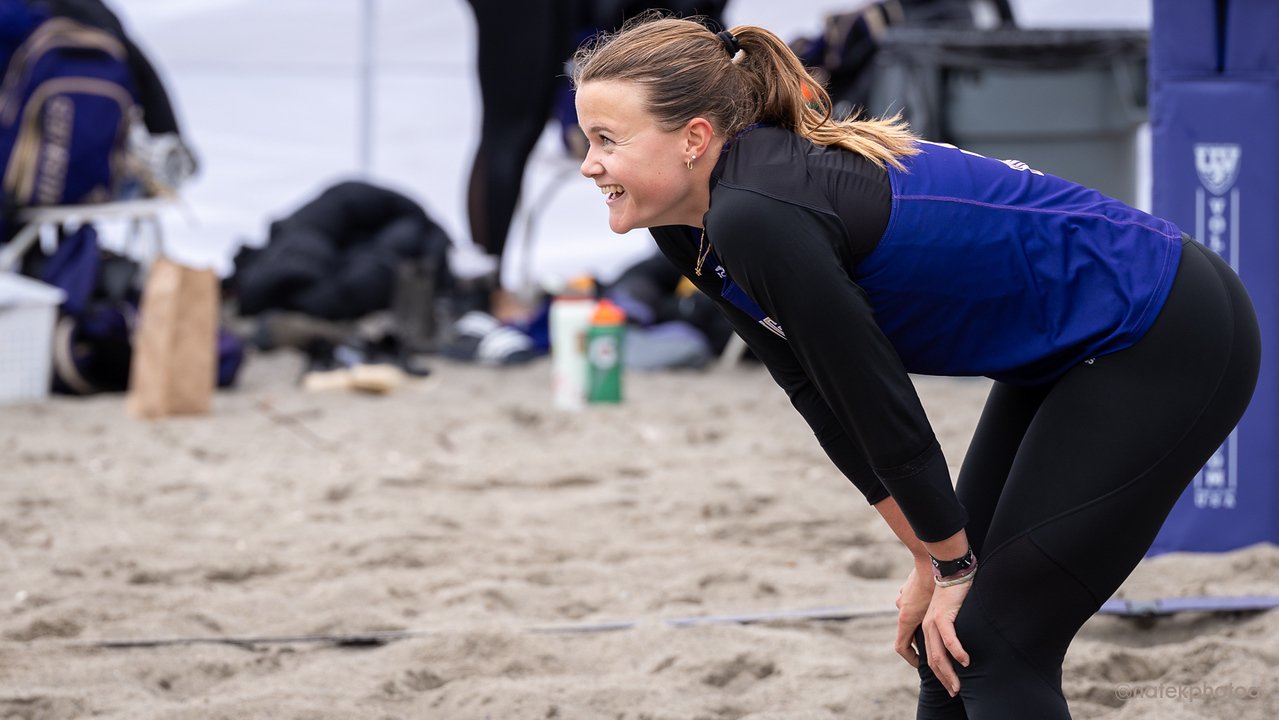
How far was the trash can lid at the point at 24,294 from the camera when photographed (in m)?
4.94

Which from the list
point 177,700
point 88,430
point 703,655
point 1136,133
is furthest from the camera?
point 1136,133

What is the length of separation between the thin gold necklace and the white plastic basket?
4249 millimetres

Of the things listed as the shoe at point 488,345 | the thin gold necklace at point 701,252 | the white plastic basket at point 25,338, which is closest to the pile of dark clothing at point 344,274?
the shoe at point 488,345

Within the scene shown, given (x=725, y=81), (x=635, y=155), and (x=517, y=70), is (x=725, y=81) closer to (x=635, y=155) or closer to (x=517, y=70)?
(x=635, y=155)

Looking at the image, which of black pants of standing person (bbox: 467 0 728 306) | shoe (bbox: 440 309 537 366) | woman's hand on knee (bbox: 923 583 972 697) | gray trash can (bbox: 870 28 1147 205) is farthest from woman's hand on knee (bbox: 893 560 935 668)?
shoe (bbox: 440 309 537 366)

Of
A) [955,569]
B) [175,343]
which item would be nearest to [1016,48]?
[175,343]

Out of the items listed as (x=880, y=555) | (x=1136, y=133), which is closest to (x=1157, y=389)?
(x=880, y=555)

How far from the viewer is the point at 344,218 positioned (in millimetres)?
7559

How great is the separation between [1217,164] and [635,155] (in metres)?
1.75

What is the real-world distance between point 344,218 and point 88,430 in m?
3.23

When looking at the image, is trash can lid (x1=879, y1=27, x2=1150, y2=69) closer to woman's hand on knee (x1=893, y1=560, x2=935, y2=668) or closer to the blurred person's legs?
the blurred person's legs

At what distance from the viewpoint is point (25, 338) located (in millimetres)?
5070

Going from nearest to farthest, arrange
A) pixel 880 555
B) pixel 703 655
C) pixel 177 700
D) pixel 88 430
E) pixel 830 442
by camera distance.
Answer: pixel 830 442 → pixel 177 700 → pixel 703 655 → pixel 880 555 → pixel 88 430

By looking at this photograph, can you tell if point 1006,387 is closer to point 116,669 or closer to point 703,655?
point 703,655
